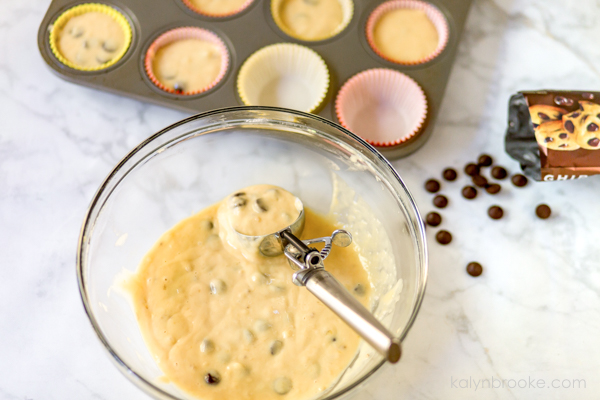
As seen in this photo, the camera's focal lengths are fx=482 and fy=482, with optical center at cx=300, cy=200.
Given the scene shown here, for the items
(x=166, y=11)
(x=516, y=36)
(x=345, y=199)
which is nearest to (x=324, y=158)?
(x=345, y=199)

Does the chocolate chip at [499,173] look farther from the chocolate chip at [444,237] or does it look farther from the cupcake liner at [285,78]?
the cupcake liner at [285,78]

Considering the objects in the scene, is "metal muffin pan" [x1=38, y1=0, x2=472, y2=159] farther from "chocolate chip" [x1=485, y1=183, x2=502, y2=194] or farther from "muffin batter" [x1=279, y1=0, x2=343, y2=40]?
"chocolate chip" [x1=485, y1=183, x2=502, y2=194]

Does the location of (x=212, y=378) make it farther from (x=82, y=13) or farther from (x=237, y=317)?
(x=82, y=13)

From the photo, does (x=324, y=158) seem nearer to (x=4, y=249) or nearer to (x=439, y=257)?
(x=439, y=257)

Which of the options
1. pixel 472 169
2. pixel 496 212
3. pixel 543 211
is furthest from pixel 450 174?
pixel 543 211

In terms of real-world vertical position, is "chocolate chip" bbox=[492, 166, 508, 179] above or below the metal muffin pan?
below

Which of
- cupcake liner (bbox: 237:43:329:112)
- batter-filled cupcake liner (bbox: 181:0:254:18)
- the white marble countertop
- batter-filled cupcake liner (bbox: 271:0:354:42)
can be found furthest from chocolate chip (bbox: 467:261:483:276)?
batter-filled cupcake liner (bbox: 181:0:254:18)
